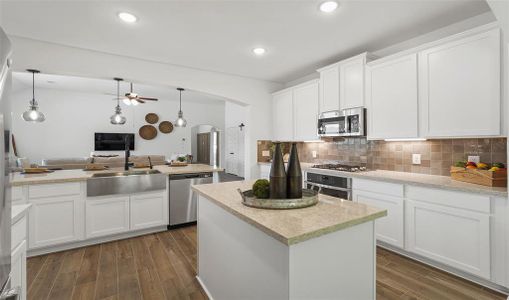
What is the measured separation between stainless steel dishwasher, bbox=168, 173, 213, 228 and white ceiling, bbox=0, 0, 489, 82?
176cm

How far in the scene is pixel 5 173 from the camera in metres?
0.69

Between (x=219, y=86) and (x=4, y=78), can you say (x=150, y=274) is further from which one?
(x=219, y=86)

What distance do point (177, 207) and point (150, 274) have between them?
1.30 metres

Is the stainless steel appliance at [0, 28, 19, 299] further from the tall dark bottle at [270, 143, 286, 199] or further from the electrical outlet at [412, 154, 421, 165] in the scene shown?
the electrical outlet at [412, 154, 421, 165]

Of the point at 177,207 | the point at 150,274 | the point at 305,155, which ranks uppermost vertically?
the point at 305,155

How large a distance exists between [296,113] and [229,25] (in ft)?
6.74

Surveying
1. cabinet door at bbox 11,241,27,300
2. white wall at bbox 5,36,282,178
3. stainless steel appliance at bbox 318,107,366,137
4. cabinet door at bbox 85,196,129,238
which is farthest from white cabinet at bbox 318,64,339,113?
cabinet door at bbox 11,241,27,300

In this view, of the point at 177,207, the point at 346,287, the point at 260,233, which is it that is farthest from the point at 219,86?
the point at 346,287

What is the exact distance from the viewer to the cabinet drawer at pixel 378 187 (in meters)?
2.49

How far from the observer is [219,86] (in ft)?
13.2

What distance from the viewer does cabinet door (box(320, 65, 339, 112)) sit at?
336cm

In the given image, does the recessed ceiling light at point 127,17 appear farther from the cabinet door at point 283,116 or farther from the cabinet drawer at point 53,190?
the cabinet door at point 283,116

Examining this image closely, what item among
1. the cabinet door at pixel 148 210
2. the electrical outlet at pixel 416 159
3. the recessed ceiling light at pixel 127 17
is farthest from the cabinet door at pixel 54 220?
the electrical outlet at pixel 416 159

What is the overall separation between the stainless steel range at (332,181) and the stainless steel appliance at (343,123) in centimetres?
51
